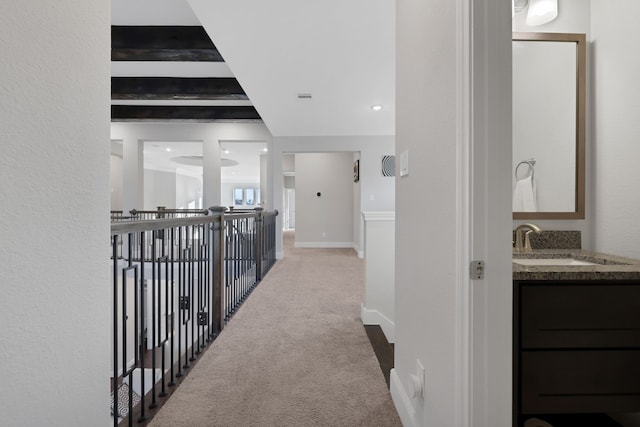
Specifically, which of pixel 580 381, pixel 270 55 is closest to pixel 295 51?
pixel 270 55

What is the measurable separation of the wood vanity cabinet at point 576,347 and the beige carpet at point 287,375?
0.69 meters

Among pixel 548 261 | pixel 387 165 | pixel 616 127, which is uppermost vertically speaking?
pixel 387 165

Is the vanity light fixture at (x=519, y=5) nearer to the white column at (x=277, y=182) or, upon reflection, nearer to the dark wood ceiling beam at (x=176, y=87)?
the dark wood ceiling beam at (x=176, y=87)

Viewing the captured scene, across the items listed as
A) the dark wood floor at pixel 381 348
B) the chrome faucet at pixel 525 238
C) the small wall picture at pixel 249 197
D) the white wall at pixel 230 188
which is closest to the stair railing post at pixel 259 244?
the dark wood floor at pixel 381 348

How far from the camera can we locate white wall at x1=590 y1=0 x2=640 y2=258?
4.54 ft

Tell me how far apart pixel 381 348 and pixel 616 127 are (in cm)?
180

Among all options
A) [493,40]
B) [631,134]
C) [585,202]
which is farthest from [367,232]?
[493,40]

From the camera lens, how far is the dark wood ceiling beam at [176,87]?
15.3ft

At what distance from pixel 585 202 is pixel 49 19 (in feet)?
7.30

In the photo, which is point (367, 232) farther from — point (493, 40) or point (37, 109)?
point (37, 109)

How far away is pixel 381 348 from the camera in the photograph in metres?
2.21

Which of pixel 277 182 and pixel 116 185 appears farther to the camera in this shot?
pixel 116 185

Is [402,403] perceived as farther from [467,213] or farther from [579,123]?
[579,123]

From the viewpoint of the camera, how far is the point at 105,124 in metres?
1.05
